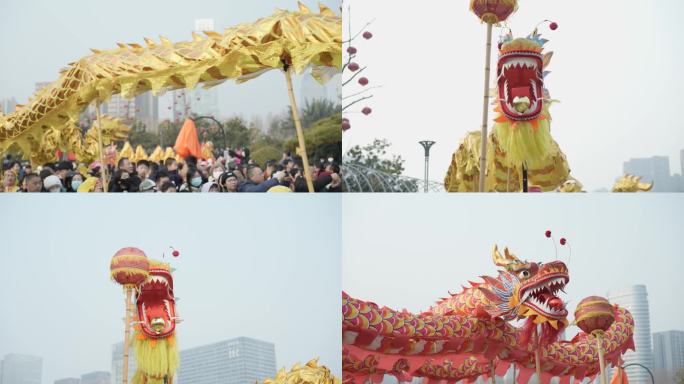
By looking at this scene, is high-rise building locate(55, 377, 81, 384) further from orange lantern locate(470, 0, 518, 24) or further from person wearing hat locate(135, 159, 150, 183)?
orange lantern locate(470, 0, 518, 24)

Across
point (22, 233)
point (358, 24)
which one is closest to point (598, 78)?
point (358, 24)

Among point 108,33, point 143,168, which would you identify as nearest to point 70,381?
point 143,168

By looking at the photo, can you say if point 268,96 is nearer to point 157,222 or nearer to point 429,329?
point 157,222

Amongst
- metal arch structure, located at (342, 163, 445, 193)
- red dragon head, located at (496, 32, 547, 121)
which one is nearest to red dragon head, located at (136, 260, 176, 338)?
metal arch structure, located at (342, 163, 445, 193)

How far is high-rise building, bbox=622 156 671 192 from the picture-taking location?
14.4 feet

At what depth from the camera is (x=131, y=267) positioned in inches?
173

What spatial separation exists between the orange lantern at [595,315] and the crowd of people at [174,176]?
1135 millimetres

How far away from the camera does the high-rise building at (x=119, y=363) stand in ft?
14.5

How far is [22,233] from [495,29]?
86.7 inches

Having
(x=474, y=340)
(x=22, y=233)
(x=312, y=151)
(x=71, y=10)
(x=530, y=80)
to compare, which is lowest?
(x=474, y=340)

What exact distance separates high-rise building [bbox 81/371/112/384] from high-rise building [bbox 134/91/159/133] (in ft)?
3.46

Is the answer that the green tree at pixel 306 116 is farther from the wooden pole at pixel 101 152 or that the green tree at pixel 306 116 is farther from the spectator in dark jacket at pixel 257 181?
the wooden pole at pixel 101 152

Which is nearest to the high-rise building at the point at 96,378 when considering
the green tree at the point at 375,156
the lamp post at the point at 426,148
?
the green tree at the point at 375,156

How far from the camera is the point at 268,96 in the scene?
441cm
